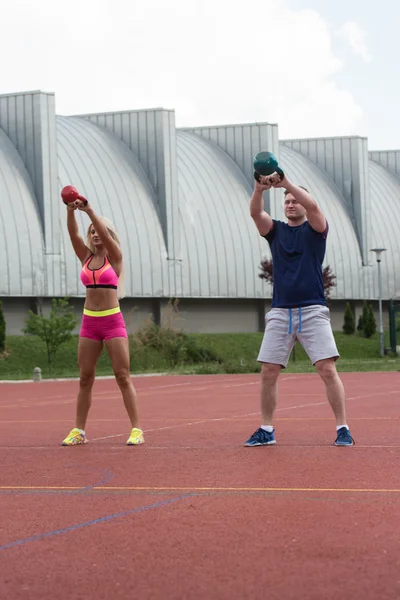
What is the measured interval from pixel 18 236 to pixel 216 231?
1283 centimetres

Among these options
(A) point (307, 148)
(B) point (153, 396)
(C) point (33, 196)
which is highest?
(A) point (307, 148)

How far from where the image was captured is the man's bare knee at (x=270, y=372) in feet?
32.8

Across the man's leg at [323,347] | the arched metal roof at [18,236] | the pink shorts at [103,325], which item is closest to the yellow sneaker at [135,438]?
the pink shorts at [103,325]

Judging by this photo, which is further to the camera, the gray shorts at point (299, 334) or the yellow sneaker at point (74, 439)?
the yellow sneaker at point (74, 439)

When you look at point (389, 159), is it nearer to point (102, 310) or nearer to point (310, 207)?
point (102, 310)

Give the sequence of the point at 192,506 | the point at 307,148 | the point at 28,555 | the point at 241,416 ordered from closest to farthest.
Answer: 1. the point at 28,555
2. the point at 192,506
3. the point at 241,416
4. the point at 307,148

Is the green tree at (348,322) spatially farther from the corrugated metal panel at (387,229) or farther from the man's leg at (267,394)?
the man's leg at (267,394)

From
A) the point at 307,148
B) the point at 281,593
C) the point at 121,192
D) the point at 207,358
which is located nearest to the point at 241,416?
the point at 281,593

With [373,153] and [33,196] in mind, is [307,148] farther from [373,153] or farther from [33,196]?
[33,196]

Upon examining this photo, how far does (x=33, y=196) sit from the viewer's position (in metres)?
48.2

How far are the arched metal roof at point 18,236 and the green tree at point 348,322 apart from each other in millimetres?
19556

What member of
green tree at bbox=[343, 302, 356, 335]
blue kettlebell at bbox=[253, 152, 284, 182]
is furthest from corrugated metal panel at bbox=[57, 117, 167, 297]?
blue kettlebell at bbox=[253, 152, 284, 182]

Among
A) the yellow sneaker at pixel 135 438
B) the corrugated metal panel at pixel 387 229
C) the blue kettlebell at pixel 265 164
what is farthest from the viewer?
the corrugated metal panel at pixel 387 229

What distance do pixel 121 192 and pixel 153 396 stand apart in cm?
3174
